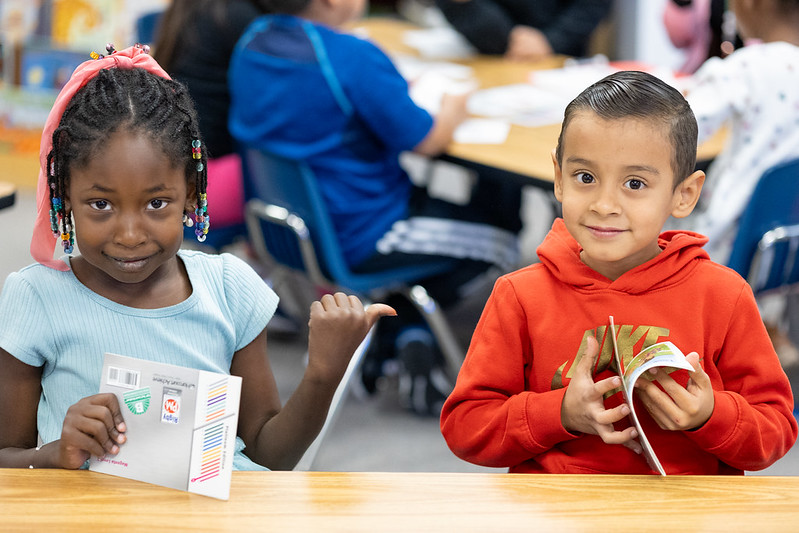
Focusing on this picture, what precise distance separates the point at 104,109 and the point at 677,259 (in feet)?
2.46

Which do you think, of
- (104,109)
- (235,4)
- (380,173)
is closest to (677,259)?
(104,109)

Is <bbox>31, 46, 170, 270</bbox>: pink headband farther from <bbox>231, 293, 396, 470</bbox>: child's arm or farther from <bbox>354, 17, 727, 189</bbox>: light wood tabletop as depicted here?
<bbox>354, 17, 727, 189</bbox>: light wood tabletop

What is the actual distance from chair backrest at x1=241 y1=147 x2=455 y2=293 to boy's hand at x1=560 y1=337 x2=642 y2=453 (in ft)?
4.90

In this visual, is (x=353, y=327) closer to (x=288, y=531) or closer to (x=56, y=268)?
(x=288, y=531)

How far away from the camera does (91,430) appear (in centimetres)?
102

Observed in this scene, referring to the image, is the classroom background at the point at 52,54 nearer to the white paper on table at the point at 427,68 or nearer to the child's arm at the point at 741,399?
the white paper on table at the point at 427,68

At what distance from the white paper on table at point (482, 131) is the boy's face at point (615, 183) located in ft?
4.93

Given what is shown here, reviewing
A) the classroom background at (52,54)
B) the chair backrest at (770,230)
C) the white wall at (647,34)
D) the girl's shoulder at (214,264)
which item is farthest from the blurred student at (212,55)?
the white wall at (647,34)

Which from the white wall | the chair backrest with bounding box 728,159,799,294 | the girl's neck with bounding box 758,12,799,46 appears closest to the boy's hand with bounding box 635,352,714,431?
the chair backrest with bounding box 728,159,799,294

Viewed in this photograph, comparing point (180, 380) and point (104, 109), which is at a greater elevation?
point (104, 109)

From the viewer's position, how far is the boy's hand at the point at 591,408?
1.11 m

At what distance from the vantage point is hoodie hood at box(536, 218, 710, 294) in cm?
122

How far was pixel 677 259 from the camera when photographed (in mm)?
1233

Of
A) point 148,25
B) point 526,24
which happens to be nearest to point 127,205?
point 148,25
